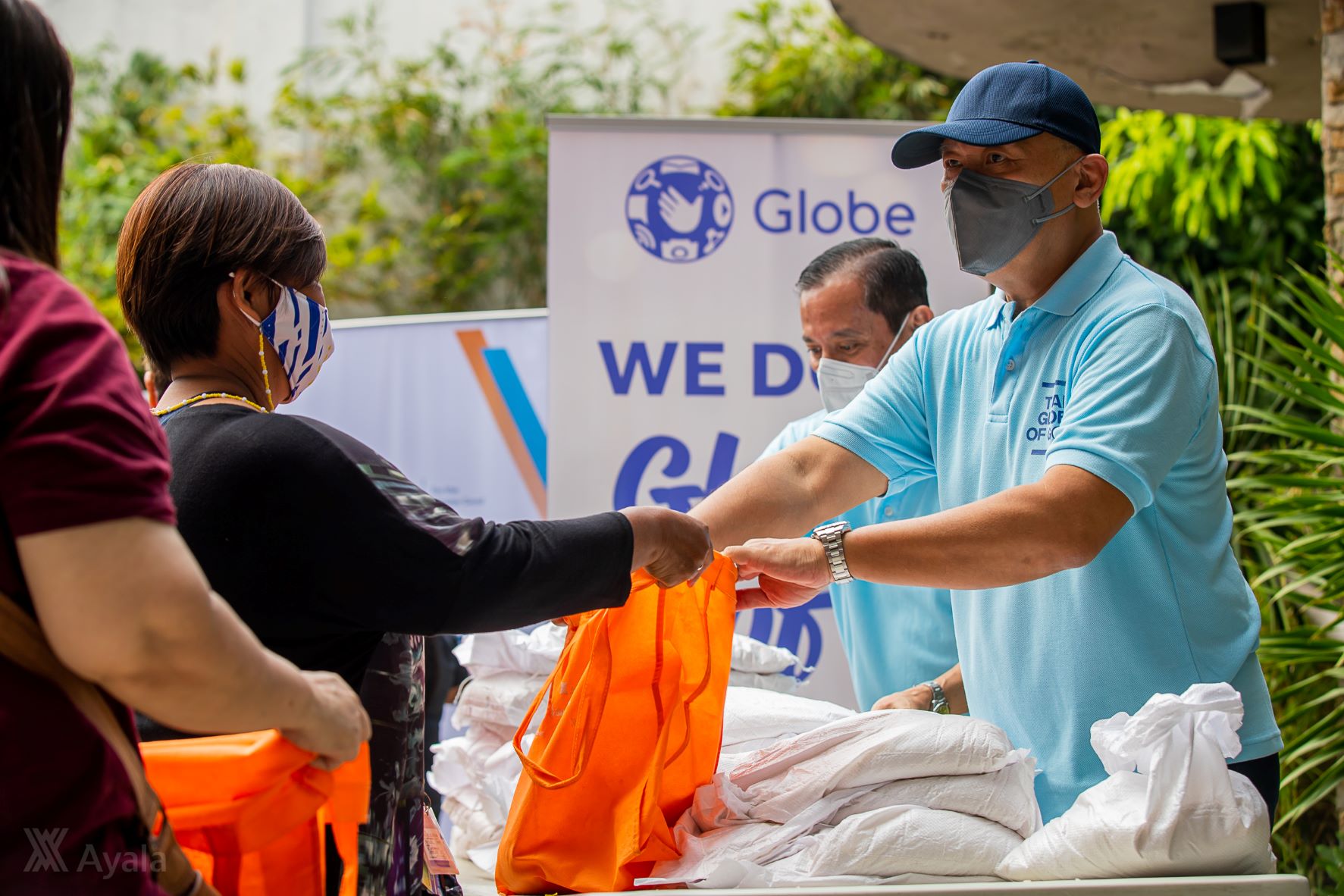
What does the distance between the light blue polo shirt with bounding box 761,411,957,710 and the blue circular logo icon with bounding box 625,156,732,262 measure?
1572mm

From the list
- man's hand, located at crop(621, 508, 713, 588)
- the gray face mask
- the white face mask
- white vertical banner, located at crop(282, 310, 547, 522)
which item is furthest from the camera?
white vertical banner, located at crop(282, 310, 547, 522)

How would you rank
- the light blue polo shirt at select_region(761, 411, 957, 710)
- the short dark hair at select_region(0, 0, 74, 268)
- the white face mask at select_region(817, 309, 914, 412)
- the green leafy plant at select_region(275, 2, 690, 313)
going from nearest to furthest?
the short dark hair at select_region(0, 0, 74, 268) → the light blue polo shirt at select_region(761, 411, 957, 710) → the white face mask at select_region(817, 309, 914, 412) → the green leafy plant at select_region(275, 2, 690, 313)

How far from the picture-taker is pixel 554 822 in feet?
6.07

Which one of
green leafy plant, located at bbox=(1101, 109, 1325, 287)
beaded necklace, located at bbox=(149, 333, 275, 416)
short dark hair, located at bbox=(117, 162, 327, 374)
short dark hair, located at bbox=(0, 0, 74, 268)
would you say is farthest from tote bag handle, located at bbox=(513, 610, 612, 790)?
green leafy plant, located at bbox=(1101, 109, 1325, 287)

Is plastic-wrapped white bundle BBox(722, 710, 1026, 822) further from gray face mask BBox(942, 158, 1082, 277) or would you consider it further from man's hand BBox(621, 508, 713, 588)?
gray face mask BBox(942, 158, 1082, 277)

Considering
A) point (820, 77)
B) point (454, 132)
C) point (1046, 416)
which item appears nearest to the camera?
point (1046, 416)

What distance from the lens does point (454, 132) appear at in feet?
36.3

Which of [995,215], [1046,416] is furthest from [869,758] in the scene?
[995,215]

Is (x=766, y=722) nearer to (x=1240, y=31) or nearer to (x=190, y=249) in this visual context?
(x=190, y=249)


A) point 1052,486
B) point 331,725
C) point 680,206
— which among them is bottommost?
point 331,725

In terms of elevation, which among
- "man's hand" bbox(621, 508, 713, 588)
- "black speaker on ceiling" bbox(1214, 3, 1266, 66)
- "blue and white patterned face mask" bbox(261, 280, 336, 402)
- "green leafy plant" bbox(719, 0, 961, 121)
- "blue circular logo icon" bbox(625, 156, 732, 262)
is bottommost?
"man's hand" bbox(621, 508, 713, 588)

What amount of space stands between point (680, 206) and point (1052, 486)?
2.65 m

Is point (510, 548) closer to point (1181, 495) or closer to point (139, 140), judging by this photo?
point (1181, 495)

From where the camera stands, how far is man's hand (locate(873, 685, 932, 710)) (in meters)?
2.56
